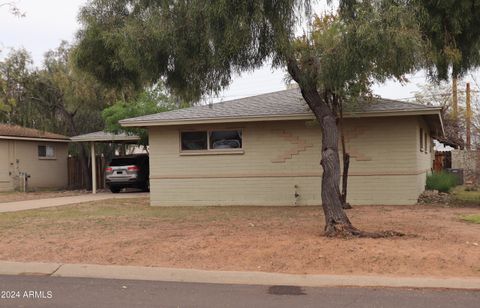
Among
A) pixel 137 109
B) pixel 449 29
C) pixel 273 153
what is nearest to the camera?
pixel 449 29

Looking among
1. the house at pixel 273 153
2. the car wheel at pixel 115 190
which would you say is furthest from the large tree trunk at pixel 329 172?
the car wheel at pixel 115 190

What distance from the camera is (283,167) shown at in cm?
1692

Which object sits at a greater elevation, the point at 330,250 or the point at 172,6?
the point at 172,6

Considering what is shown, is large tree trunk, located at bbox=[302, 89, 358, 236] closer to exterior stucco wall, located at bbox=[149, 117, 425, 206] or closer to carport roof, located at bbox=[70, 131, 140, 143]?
exterior stucco wall, located at bbox=[149, 117, 425, 206]

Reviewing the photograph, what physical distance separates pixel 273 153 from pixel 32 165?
16471 mm

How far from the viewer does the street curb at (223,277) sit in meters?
7.27

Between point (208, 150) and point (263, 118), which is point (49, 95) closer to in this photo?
point (208, 150)

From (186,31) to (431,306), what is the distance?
5877mm

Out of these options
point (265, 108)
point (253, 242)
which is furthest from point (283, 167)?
point (253, 242)

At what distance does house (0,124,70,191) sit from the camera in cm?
2705

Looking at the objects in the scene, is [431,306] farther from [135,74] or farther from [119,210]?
[119,210]

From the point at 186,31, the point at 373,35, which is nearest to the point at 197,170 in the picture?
the point at 186,31

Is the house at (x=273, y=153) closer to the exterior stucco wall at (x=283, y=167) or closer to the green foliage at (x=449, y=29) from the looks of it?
the exterior stucco wall at (x=283, y=167)

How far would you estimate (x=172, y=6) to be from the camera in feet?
31.7
